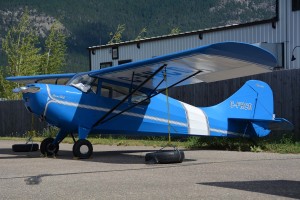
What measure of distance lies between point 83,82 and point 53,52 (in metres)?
37.4

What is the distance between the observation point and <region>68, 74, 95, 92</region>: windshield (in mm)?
13258

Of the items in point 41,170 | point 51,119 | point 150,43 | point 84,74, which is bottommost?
point 41,170

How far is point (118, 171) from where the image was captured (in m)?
9.95

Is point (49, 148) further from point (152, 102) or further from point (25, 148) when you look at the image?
point (152, 102)

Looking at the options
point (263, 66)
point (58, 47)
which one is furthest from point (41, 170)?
point (58, 47)

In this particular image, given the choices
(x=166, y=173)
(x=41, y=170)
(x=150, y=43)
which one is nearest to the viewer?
(x=166, y=173)

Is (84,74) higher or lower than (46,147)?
higher

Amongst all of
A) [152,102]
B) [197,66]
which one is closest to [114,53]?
[152,102]

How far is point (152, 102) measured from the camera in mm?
14008

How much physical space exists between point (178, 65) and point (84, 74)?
244cm

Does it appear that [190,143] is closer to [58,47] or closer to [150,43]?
[150,43]

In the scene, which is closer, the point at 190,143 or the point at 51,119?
the point at 51,119

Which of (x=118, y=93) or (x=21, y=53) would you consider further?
(x=21, y=53)

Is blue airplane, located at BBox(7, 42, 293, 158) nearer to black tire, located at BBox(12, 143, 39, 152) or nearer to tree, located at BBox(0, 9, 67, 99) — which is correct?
black tire, located at BBox(12, 143, 39, 152)
